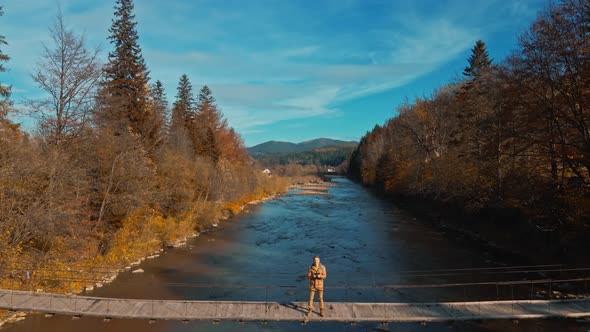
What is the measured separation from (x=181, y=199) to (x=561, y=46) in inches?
1011

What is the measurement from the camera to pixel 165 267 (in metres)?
20.0

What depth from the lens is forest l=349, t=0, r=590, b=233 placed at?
17.5m

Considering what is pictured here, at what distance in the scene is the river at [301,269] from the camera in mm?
11836

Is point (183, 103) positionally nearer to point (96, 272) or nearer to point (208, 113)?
point (208, 113)

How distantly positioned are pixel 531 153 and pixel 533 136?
98.6 inches

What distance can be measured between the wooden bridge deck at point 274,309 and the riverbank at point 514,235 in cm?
822

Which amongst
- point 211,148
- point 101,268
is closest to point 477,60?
point 211,148

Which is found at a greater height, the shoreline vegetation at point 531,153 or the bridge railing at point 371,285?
the shoreline vegetation at point 531,153

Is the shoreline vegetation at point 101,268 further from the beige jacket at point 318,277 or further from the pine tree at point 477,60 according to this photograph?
the pine tree at point 477,60

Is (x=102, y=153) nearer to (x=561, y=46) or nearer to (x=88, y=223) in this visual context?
(x=88, y=223)

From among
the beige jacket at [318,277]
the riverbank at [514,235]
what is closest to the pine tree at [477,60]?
the riverbank at [514,235]

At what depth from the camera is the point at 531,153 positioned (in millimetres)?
23094

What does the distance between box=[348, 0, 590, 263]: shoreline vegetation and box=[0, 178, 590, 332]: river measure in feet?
9.39

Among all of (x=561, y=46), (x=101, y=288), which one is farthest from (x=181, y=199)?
(x=561, y=46)
